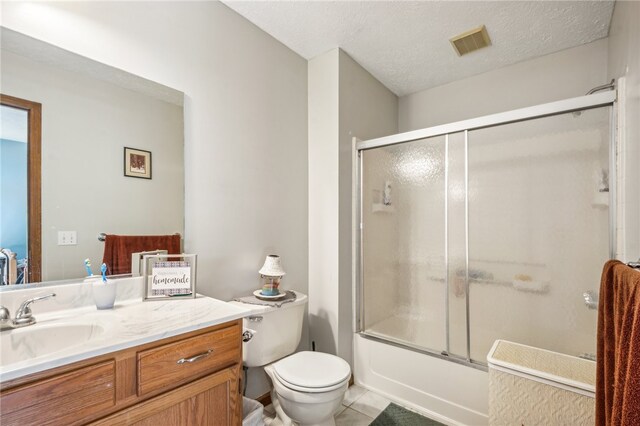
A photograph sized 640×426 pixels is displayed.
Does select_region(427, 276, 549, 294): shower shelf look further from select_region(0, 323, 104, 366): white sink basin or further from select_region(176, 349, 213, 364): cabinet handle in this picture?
select_region(0, 323, 104, 366): white sink basin

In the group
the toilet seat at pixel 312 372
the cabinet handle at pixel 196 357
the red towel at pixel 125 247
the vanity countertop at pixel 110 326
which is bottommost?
the toilet seat at pixel 312 372

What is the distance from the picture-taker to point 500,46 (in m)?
2.13

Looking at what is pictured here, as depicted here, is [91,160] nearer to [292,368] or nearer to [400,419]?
[292,368]

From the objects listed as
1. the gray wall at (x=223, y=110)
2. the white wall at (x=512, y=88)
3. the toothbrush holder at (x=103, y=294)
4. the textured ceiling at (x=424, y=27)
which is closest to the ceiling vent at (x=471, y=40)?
the textured ceiling at (x=424, y=27)

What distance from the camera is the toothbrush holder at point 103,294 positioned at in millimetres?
1194

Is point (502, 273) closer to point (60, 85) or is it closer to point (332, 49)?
point (332, 49)

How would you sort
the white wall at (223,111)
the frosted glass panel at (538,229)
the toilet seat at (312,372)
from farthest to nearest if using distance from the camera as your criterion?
the frosted glass panel at (538,229)
the toilet seat at (312,372)
the white wall at (223,111)

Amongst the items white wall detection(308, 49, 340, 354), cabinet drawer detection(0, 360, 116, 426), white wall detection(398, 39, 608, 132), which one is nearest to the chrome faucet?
cabinet drawer detection(0, 360, 116, 426)

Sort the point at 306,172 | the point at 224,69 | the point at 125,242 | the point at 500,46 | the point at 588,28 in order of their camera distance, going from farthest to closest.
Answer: the point at 306,172 < the point at 500,46 < the point at 588,28 < the point at 224,69 < the point at 125,242

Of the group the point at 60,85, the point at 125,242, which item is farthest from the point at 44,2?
the point at 125,242

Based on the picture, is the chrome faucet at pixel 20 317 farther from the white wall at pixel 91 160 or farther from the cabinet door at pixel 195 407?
the cabinet door at pixel 195 407

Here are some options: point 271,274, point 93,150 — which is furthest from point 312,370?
point 93,150

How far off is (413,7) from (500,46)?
32.6 inches

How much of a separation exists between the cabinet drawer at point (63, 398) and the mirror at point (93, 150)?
568mm
